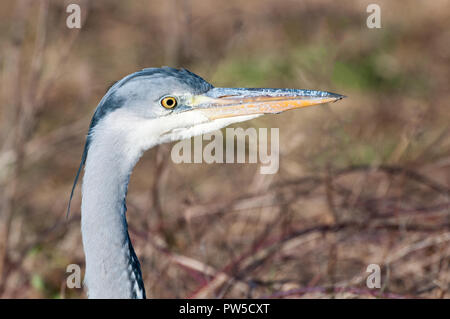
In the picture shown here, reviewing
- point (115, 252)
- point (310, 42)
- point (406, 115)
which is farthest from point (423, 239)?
point (310, 42)

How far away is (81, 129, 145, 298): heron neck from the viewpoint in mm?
1998

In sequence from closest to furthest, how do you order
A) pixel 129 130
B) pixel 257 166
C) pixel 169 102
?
pixel 129 130
pixel 169 102
pixel 257 166

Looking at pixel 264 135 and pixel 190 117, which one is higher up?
pixel 264 135

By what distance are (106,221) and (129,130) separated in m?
0.33

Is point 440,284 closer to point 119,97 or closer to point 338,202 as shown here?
point 338,202

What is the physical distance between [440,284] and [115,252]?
4.72ft

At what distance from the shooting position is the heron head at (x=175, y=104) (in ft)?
6.98

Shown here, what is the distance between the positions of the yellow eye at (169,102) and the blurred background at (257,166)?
0.84m

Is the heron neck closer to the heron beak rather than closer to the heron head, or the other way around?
the heron head

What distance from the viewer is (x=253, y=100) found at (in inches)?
91.1

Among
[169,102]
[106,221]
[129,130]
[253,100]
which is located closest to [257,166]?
[253,100]

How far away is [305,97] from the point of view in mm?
2279

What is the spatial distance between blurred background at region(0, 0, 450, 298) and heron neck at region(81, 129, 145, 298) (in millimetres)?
789

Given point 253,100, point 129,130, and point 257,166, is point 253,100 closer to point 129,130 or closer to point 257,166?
point 129,130
